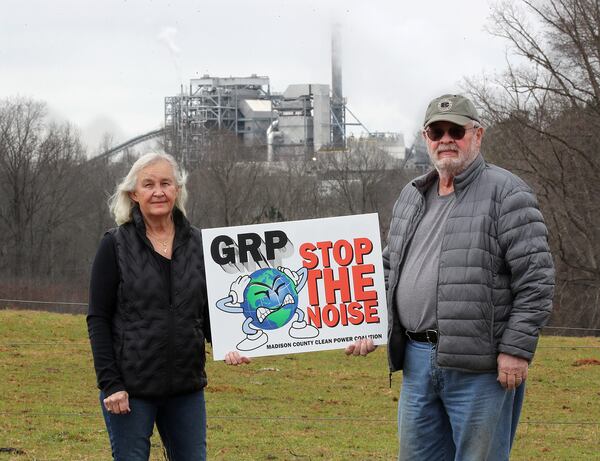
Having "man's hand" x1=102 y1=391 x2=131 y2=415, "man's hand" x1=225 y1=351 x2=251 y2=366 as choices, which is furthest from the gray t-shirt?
"man's hand" x1=102 y1=391 x2=131 y2=415

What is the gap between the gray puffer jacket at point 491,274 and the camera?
186 inches

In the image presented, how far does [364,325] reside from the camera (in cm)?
551

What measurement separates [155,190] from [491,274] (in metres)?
1.60

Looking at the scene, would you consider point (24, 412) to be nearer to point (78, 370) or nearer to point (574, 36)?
point (78, 370)

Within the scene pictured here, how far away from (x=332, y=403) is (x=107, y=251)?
39.1 feet

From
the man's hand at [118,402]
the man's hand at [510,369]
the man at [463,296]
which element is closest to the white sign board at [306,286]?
the man at [463,296]

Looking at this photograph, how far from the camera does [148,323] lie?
5000 millimetres

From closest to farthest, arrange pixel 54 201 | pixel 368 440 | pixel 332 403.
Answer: pixel 368 440
pixel 332 403
pixel 54 201

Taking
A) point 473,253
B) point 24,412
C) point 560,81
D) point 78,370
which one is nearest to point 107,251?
point 473,253

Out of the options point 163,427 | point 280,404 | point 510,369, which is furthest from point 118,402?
point 280,404

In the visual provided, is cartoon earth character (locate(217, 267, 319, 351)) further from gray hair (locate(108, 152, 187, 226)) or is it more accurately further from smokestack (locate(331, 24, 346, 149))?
smokestack (locate(331, 24, 346, 149))

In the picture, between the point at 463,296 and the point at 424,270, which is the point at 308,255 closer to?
the point at 424,270

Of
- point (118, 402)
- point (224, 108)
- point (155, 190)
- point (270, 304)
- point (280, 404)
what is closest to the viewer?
point (118, 402)

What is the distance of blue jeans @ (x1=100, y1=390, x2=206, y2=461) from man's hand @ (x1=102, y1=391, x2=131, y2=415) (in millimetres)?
57
